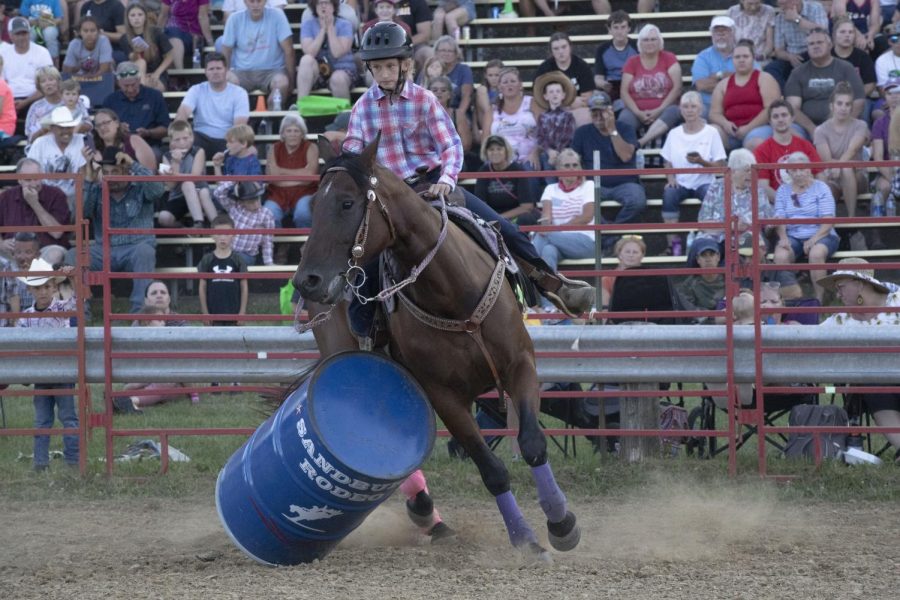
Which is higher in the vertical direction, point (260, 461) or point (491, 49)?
point (491, 49)

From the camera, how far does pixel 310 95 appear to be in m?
14.8

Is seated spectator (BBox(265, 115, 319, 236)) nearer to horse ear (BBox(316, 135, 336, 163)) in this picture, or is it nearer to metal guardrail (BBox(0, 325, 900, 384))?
metal guardrail (BBox(0, 325, 900, 384))

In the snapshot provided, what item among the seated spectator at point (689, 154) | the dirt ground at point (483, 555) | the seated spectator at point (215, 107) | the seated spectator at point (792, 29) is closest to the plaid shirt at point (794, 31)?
the seated spectator at point (792, 29)

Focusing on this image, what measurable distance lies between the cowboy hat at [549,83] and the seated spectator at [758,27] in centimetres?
224

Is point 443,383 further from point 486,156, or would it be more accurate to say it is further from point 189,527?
point 486,156

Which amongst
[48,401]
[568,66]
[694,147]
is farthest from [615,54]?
[48,401]

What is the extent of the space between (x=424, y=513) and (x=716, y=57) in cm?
841

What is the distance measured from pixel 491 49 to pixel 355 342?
30.5 ft

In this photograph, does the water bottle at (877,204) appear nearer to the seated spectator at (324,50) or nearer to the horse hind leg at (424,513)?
the seated spectator at (324,50)

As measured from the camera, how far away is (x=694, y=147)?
13.0 metres

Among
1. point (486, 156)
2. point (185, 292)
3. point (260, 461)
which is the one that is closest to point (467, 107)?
point (486, 156)

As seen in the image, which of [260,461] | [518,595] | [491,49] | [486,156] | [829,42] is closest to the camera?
[518,595]

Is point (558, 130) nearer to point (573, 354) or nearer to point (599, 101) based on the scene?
point (599, 101)

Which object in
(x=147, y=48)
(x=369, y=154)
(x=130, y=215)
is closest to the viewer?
(x=369, y=154)
